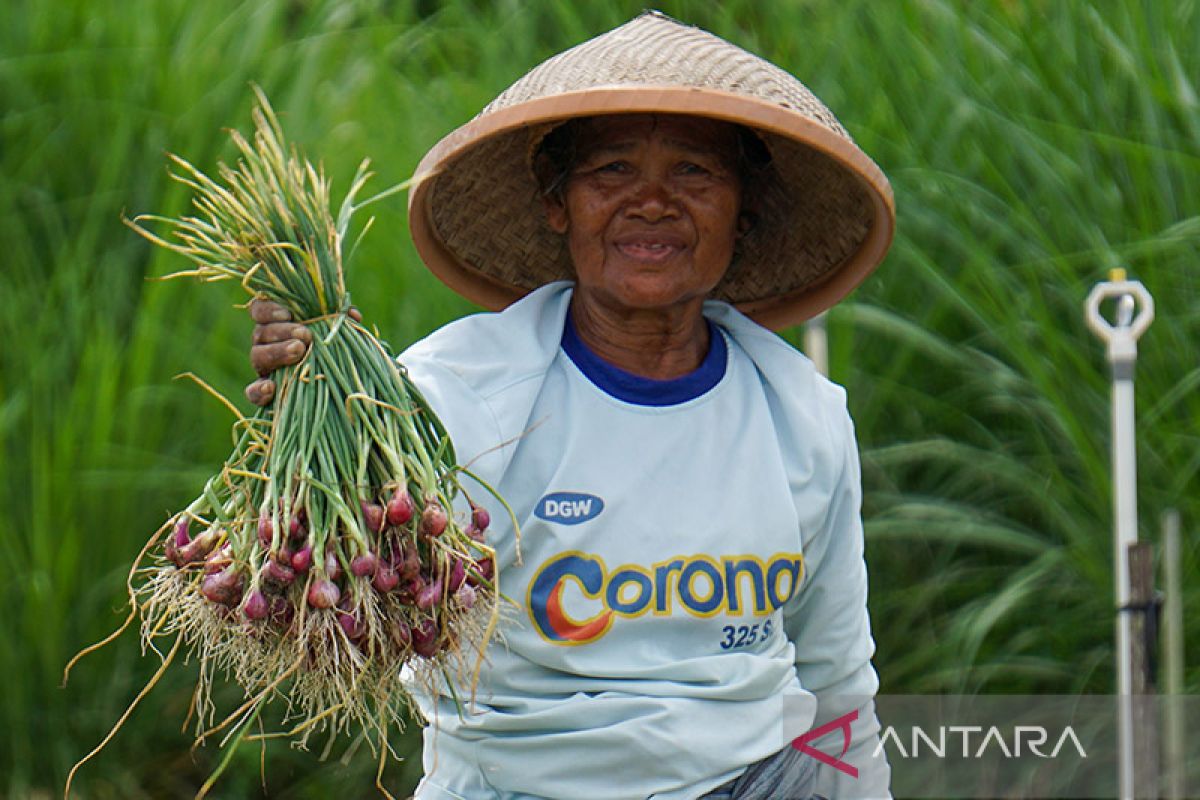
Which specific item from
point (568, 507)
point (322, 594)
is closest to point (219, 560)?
point (322, 594)

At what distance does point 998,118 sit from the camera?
3.93m

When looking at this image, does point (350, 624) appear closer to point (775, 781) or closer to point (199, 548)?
point (199, 548)

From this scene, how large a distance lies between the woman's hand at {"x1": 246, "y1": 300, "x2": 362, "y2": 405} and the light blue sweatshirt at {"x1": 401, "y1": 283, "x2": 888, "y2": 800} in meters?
0.25

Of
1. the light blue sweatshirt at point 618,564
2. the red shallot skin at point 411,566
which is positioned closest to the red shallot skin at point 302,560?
the red shallot skin at point 411,566

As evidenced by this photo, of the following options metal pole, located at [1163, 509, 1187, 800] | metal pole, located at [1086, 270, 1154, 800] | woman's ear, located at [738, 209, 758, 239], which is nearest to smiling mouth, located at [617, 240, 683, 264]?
woman's ear, located at [738, 209, 758, 239]

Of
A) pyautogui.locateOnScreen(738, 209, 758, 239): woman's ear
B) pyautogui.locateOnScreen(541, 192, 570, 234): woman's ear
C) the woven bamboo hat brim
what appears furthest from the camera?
pyautogui.locateOnScreen(738, 209, 758, 239): woman's ear

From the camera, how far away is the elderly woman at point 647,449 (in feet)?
7.38

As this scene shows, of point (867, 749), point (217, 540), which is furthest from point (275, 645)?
point (867, 749)

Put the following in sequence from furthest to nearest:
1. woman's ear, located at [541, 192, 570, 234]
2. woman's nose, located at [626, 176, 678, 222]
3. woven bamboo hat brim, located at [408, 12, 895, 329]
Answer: woman's ear, located at [541, 192, 570, 234]
woman's nose, located at [626, 176, 678, 222]
woven bamboo hat brim, located at [408, 12, 895, 329]

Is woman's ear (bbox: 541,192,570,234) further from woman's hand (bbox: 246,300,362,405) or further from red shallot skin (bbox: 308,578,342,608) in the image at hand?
red shallot skin (bbox: 308,578,342,608)

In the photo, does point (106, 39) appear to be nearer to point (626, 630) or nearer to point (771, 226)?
point (771, 226)

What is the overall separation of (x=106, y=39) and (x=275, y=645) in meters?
2.69

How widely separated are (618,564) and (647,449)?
17 centimetres

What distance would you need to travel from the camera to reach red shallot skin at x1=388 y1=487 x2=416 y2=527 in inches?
77.0
